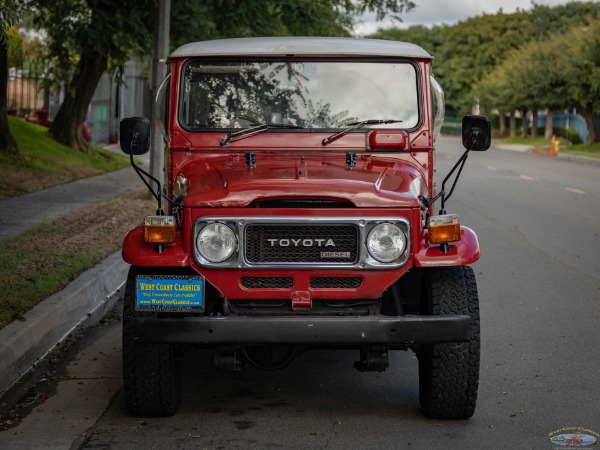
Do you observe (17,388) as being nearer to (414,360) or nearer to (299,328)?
(299,328)

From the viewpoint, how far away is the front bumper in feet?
19.0

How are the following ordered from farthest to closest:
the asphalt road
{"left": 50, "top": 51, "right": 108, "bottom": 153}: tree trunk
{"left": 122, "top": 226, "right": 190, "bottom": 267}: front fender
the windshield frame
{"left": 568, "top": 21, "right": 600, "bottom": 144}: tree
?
{"left": 568, "top": 21, "right": 600, "bottom": 144}: tree
{"left": 50, "top": 51, "right": 108, "bottom": 153}: tree trunk
the windshield frame
{"left": 122, "top": 226, "right": 190, "bottom": 267}: front fender
the asphalt road

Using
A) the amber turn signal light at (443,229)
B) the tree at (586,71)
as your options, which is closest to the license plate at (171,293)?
the amber turn signal light at (443,229)

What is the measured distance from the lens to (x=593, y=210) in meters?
Result: 19.8

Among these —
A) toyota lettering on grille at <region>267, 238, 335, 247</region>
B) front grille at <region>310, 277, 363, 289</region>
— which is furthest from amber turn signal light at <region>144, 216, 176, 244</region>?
front grille at <region>310, 277, 363, 289</region>

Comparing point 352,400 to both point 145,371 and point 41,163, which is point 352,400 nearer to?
point 145,371

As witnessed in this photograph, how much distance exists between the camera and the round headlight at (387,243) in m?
6.06

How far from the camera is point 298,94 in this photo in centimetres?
733

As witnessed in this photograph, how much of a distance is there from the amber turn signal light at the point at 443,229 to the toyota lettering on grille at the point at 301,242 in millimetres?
534

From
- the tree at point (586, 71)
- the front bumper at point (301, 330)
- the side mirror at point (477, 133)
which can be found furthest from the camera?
the tree at point (586, 71)

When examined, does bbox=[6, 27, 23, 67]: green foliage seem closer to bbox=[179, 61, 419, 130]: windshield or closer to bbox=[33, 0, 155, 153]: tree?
bbox=[179, 61, 419, 130]: windshield

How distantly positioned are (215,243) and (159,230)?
0.99 feet

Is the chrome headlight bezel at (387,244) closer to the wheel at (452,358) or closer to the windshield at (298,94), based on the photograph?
the wheel at (452,358)

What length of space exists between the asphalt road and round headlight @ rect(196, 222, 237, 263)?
0.91 meters
